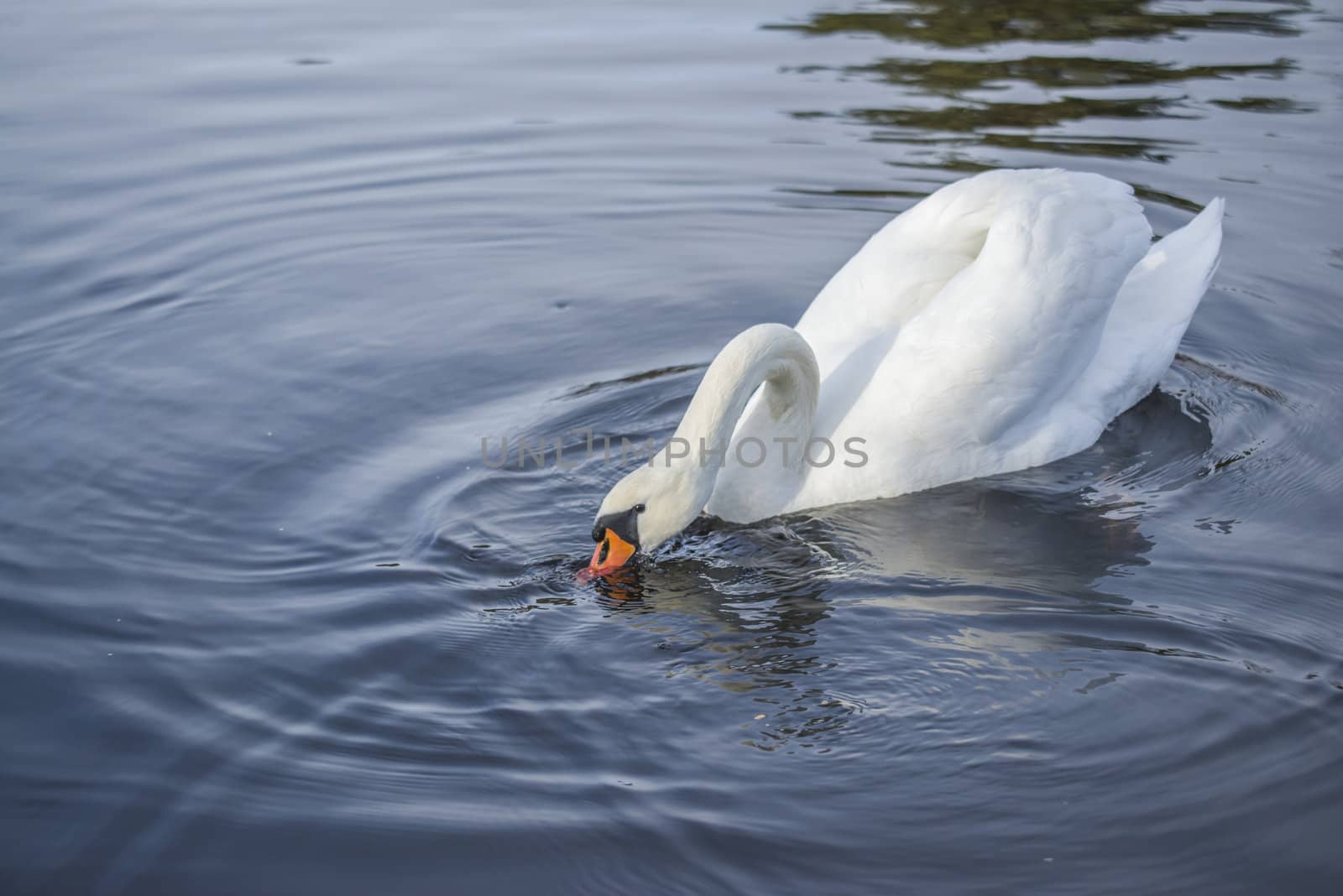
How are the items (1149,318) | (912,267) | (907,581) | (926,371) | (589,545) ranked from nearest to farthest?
(907,581) < (589,545) < (926,371) < (912,267) < (1149,318)

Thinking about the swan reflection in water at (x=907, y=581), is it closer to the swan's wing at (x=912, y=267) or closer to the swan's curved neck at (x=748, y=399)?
the swan's curved neck at (x=748, y=399)

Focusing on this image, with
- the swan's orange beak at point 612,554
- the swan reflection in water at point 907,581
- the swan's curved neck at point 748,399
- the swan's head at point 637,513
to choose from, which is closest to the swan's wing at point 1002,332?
the swan's curved neck at point 748,399

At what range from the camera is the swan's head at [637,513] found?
604cm

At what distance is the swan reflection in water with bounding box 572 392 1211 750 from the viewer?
5340 millimetres

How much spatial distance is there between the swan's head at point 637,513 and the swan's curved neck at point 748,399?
0.28 feet

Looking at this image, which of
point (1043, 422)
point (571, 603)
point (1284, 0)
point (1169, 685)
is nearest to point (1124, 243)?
point (1043, 422)

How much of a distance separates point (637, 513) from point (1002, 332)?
6.24 feet

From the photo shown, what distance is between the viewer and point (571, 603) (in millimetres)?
5859

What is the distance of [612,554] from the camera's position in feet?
19.9

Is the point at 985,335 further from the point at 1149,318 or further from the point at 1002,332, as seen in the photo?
the point at 1149,318

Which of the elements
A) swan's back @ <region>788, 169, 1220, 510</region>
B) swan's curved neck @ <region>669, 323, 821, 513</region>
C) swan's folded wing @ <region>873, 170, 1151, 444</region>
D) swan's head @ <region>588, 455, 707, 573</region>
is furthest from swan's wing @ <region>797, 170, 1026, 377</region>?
swan's head @ <region>588, 455, 707, 573</region>

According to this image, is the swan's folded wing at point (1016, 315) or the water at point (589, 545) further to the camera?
the swan's folded wing at point (1016, 315)

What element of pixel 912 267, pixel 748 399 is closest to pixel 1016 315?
pixel 912 267

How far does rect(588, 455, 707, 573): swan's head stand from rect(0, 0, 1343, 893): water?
15cm
